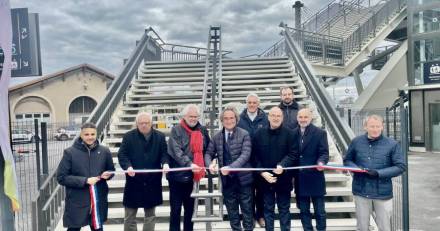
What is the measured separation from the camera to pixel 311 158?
14.9ft

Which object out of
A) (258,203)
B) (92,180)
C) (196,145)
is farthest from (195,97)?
(92,180)

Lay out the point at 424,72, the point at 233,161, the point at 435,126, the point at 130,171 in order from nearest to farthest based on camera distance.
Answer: the point at 130,171 → the point at 233,161 → the point at 435,126 → the point at 424,72

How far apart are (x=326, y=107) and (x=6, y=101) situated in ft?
18.4

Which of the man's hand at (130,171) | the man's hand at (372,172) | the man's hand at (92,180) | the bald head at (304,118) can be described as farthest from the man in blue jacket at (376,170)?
the man's hand at (92,180)

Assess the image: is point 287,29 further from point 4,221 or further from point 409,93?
point 4,221

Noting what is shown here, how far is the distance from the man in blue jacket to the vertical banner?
3502 millimetres

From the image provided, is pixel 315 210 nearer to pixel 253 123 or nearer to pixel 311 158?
pixel 311 158

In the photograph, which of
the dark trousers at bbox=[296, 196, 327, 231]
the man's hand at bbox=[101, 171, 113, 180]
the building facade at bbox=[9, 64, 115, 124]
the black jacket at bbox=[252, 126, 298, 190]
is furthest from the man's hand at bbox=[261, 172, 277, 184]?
the building facade at bbox=[9, 64, 115, 124]

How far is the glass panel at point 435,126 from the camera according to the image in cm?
1694

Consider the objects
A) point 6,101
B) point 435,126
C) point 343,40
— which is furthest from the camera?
point 343,40

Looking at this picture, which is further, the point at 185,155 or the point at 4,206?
the point at 185,155

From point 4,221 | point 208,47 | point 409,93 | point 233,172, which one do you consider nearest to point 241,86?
point 208,47

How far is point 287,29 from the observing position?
41.5ft

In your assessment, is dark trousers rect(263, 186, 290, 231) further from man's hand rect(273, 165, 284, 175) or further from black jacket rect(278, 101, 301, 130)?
black jacket rect(278, 101, 301, 130)
